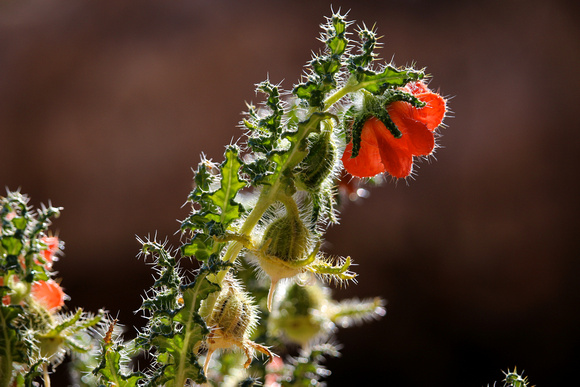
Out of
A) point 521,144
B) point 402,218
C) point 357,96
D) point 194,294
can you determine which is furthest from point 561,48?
point 194,294

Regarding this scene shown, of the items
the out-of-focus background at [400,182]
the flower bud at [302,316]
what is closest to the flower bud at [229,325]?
Result: the flower bud at [302,316]

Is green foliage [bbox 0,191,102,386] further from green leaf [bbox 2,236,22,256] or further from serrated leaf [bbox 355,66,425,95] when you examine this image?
serrated leaf [bbox 355,66,425,95]

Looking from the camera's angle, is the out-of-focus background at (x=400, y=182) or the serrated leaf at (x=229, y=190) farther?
the out-of-focus background at (x=400, y=182)

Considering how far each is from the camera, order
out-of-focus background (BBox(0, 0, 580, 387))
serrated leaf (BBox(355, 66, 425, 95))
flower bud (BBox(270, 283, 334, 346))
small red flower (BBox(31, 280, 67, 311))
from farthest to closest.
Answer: out-of-focus background (BBox(0, 0, 580, 387)) < flower bud (BBox(270, 283, 334, 346)) < small red flower (BBox(31, 280, 67, 311)) < serrated leaf (BBox(355, 66, 425, 95))

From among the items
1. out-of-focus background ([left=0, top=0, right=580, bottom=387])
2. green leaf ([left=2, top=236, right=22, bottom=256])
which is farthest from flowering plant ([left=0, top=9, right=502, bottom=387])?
out-of-focus background ([left=0, top=0, right=580, bottom=387])

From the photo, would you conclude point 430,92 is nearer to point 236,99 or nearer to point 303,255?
point 303,255

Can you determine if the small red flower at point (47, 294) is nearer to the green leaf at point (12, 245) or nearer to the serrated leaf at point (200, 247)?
the green leaf at point (12, 245)
